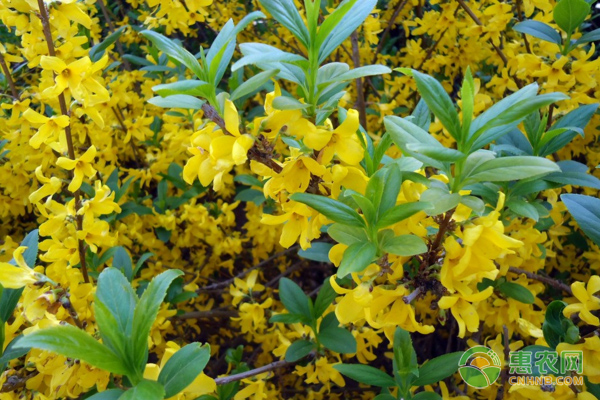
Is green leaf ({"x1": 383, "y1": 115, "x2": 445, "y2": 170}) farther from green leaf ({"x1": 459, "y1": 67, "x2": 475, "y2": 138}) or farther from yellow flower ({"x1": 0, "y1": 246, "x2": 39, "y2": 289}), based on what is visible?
yellow flower ({"x1": 0, "y1": 246, "x2": 39, "y2": 289})

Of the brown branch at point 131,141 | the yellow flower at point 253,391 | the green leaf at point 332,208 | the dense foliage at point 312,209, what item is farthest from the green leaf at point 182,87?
the brown branch at point 131,141

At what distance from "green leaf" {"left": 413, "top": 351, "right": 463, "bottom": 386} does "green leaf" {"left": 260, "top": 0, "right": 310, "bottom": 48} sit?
0.79m

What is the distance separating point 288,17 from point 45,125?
2.71 feet

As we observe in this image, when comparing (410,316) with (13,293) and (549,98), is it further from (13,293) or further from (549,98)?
(13,293)

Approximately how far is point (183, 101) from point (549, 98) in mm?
624

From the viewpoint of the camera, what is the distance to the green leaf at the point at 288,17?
0.89m

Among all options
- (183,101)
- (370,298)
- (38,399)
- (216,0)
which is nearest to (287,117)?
(183,101)

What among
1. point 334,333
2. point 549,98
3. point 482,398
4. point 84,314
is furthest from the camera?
point 482,398

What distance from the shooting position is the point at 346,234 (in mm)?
854

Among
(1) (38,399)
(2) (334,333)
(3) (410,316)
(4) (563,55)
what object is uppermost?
(4) (563,55)

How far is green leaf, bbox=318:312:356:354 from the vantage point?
1337 mm

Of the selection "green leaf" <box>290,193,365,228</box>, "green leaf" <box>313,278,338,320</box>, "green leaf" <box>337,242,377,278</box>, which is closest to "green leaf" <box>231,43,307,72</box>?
"green leaf" <box>290,193,365,228</box>

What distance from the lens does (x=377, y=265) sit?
0.86 meters

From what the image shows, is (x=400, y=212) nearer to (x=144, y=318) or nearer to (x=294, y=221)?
(x=294, y=221)
